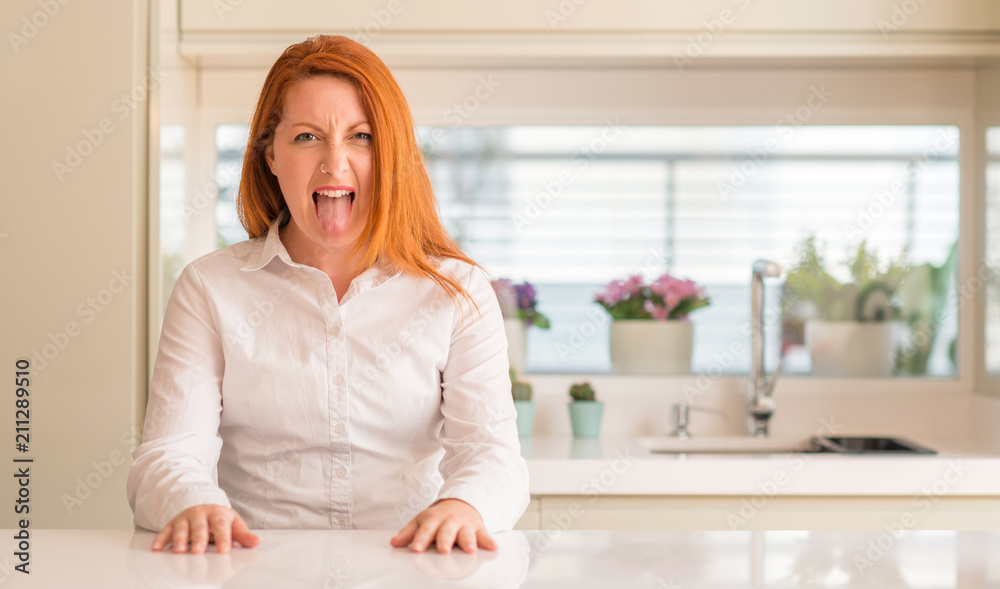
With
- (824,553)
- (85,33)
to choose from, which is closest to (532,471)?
(824,553)

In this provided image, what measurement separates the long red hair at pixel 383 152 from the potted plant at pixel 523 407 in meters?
0.92

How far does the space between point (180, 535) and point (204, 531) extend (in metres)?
0.02

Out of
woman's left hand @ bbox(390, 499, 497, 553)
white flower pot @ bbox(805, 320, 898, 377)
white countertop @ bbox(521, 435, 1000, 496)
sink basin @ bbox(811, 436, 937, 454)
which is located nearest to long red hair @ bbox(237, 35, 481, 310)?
woman's left hand @ bbox(390, 499, 497, 553)

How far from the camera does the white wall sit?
1.82 metres

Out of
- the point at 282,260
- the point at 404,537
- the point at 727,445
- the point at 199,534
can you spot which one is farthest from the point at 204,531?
the point at 727,445

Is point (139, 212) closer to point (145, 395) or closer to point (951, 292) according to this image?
point (145, 395)

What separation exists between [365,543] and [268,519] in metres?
0.34

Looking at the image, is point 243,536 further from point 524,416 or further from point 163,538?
point 524,416

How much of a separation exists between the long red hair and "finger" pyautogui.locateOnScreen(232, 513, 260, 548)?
43cm

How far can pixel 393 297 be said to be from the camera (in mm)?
1202

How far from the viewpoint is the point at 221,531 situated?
0.85m

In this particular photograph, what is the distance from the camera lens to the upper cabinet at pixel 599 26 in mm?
1930

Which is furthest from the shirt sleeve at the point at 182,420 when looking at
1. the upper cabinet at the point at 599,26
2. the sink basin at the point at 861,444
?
the sink basin at the point at 861,444

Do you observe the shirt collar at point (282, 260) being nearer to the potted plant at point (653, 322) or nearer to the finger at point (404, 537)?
the finger at point (404, 537)
